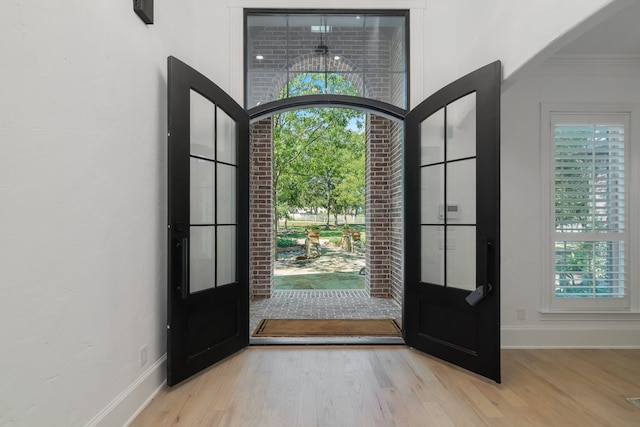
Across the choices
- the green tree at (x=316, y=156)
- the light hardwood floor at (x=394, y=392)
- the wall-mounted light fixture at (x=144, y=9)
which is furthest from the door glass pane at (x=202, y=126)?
the green tree at (x=316, y=156)

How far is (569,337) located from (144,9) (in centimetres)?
434

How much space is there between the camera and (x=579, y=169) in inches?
125

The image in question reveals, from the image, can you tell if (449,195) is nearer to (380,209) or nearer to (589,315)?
(589,315)

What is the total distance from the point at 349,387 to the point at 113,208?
191 centimetres

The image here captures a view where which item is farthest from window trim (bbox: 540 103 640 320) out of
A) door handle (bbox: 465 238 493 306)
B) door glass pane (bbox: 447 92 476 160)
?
door handle (bbox: 465 238 493 306)

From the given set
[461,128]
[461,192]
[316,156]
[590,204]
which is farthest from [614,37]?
[316,156]

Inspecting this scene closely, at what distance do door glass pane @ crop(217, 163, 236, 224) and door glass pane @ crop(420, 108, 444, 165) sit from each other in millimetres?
1684

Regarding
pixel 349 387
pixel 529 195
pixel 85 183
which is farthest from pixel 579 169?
pixel 85 183

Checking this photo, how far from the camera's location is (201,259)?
260 cm

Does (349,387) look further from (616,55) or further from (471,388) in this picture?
(616,55)

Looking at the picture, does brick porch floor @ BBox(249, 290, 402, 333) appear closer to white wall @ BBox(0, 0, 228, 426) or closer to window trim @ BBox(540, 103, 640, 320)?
window trim @ BBox(540, 103, 640, 320)

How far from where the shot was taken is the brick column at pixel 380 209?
5172mm

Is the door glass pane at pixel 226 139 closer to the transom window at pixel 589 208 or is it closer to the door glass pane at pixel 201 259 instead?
the door glass pane at pixel 201 259

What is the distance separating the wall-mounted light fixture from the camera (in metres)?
2.06
